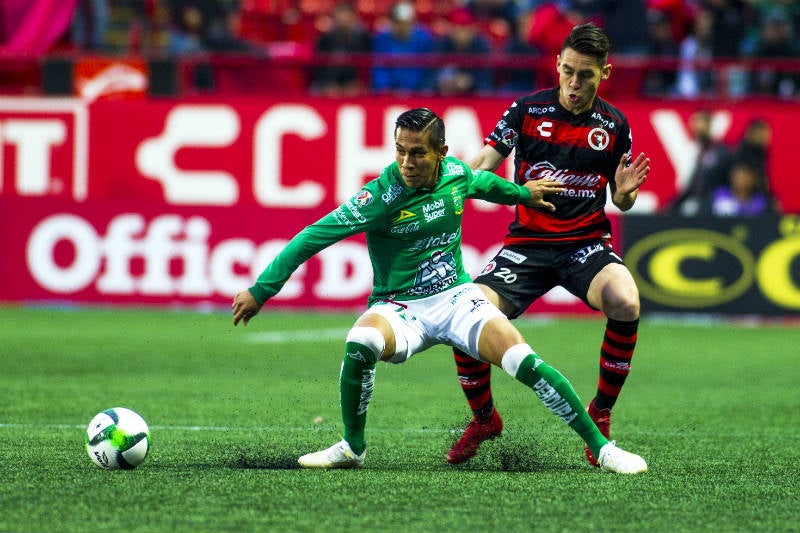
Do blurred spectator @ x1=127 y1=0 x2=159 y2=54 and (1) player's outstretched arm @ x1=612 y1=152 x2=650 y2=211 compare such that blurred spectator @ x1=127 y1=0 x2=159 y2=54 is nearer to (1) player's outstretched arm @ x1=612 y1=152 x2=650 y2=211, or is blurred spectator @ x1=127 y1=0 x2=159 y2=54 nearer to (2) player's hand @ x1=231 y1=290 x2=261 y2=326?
(1) player's outstretched arm @ x1=612 y1=152 x2=650 y2=211

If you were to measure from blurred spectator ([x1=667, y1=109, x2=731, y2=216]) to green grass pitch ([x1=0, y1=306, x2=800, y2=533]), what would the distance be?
268 centimetres

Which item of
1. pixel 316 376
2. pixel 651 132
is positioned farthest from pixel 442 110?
pixel 316 376

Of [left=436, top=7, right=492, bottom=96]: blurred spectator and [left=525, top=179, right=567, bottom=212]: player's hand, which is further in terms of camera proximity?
[left=436, top=7, right=492, bottom=96]: blurred spectator

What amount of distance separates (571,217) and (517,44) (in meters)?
10.9

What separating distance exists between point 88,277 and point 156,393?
A: 6.33 m

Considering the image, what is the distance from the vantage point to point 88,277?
1536 cm

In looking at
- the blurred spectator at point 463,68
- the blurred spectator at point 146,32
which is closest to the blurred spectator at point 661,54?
the blurred spectator at point 463,68

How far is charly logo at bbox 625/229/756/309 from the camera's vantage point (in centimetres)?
1490

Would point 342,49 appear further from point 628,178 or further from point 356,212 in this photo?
point 356,212

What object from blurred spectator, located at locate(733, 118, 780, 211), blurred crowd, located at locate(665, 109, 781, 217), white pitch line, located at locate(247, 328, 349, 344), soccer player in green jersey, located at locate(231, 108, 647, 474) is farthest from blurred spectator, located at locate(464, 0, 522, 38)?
soccer player in green jersey, located at locate(231, 108, 647, 474)

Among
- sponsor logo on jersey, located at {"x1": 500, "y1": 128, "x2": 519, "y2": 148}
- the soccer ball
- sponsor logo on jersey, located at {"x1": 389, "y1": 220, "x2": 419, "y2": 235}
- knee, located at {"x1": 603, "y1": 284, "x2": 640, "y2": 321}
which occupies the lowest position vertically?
the soccer ball

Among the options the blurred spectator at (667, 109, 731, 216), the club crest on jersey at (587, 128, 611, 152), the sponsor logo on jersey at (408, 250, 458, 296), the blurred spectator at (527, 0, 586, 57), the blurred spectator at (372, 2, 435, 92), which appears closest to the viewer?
the sponsor logo on jersey at (408, 250, 458, 296)

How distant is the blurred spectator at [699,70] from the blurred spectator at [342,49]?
406cm

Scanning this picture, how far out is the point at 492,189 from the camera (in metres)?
6.69
